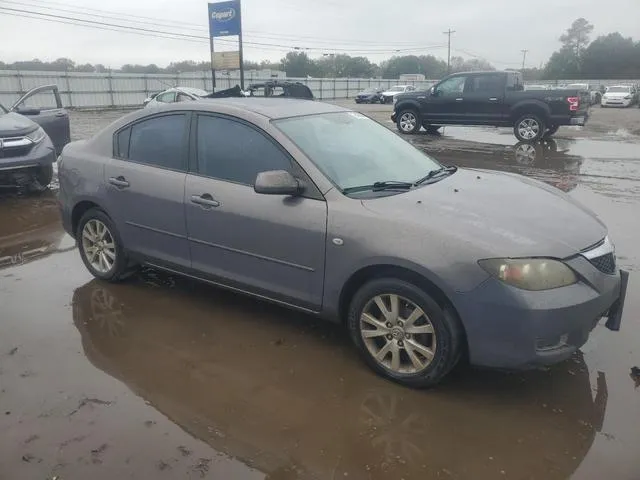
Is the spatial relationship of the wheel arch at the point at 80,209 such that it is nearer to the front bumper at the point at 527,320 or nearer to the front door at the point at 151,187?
the front door at the point at 151,187

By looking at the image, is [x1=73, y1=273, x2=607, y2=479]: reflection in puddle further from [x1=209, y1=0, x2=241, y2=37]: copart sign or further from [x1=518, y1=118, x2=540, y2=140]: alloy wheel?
[x1=209, y1=0, x2=241, y2=37]: copart sign

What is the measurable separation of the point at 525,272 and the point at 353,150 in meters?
1.58

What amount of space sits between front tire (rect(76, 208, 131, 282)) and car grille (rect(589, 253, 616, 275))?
3.57 m

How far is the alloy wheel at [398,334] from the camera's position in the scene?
10.1ft

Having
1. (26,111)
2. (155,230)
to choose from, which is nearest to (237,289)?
(155,230)

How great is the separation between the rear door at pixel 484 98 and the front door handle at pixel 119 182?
1258 cm

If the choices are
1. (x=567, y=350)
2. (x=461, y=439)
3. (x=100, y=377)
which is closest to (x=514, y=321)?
(x=567, y=350)

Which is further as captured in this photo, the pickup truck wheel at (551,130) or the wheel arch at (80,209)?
the pickup truck wheel at (551,130)

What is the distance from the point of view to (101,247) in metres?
4.79

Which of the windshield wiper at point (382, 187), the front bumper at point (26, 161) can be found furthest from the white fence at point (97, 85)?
the windshield wiper at point (382, 187)

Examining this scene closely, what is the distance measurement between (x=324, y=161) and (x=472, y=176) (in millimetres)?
1163

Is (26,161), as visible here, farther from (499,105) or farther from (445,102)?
(499,105)

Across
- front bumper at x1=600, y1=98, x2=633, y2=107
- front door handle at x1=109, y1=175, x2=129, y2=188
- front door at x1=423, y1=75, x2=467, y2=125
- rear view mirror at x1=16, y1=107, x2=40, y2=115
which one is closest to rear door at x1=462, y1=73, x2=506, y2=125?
front door at x1=423, y1=75, x2=467, y2=125

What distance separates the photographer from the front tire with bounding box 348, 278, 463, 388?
2984mm
